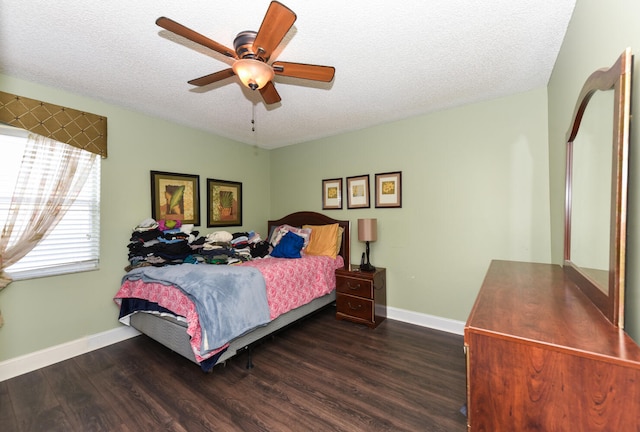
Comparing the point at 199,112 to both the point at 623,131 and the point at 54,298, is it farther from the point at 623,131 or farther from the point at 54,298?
the point at 623,131

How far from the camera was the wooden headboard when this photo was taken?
3.60 metres

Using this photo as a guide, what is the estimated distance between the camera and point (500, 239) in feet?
8.62

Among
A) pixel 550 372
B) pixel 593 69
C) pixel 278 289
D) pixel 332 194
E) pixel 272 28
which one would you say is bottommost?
pixel 278 289

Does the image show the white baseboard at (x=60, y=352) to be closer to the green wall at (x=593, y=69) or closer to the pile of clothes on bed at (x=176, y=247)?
the pile of clothes on bed at (x=176, y=247)

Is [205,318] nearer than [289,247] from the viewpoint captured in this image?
Yes

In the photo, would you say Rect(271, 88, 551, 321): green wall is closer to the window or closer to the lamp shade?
the lamp shade

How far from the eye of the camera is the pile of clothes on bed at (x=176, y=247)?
2.76 metres

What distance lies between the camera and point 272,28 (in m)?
1.32

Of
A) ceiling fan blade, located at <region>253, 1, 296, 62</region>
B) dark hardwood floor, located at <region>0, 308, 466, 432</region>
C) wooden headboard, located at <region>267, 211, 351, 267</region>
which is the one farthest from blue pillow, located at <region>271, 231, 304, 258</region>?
ceiling fan blade, located at <region>253, 1, 296, 62</region>

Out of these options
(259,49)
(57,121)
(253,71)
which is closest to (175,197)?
(57,121)

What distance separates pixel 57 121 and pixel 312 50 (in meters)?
2.39

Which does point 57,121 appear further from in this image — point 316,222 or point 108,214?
point 316,222

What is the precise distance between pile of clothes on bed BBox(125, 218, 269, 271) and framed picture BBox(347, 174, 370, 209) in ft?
5.02

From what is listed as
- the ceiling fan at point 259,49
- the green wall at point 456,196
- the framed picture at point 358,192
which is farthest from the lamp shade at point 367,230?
the ceiling fan at point 259,49
